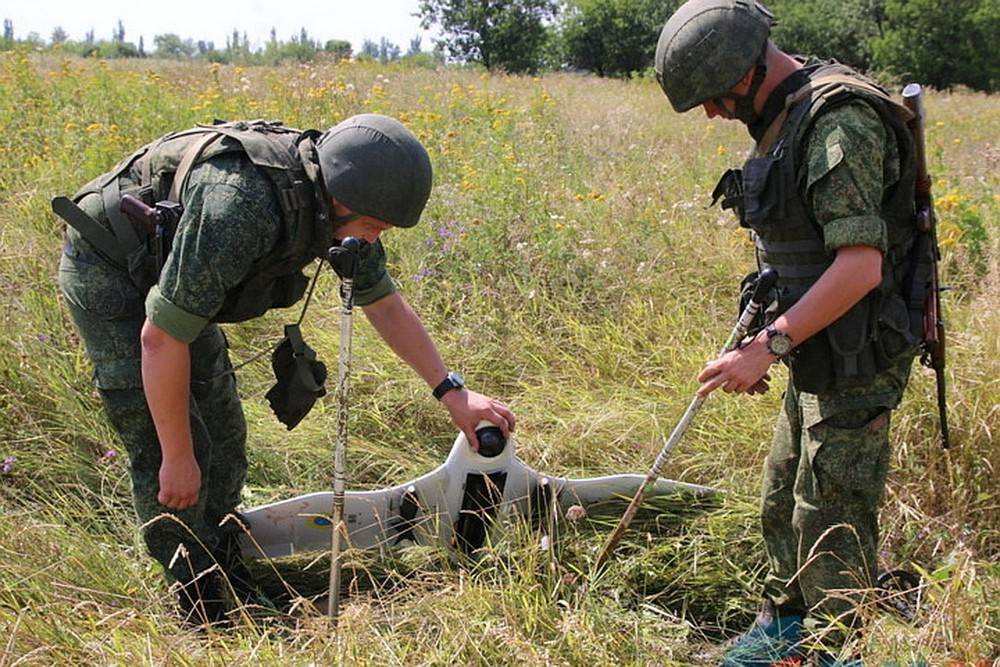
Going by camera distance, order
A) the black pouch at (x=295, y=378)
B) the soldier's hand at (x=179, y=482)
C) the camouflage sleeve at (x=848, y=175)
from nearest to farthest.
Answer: the camouflage sleeve at (x=848, y=175) → the soldier's hand at (x=179, y=482) → the black pouch at (x=295, y=378)

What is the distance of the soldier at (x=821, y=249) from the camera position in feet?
6.21

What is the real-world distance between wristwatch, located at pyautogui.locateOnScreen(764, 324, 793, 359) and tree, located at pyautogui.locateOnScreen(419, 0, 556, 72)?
40.2 metres

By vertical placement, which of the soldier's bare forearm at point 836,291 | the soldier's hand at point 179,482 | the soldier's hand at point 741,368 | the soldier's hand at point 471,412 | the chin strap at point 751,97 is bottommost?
the soldier's hand at point 179,482

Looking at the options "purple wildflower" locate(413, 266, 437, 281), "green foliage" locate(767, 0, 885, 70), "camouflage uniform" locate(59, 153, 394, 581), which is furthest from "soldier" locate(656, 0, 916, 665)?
"green foliage" locate(767, 0, 885, 70)

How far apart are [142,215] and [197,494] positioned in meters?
0.77

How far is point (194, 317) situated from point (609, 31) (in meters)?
48.5

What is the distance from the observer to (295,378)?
248 centimetres

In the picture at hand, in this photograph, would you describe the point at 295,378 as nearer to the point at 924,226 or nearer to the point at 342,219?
the point at 342,219

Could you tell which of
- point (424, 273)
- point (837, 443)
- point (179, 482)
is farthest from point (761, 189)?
point (424, 273)

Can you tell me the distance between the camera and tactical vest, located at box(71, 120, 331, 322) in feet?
6.74

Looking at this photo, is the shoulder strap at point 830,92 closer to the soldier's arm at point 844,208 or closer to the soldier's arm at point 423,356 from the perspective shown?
the soldier's arm at point 844,208

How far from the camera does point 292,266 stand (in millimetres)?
2254

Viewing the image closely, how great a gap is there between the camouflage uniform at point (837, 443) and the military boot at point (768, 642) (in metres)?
0.04

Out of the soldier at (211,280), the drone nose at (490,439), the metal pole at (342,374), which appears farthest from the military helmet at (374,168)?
the drone nose at (490,439)
